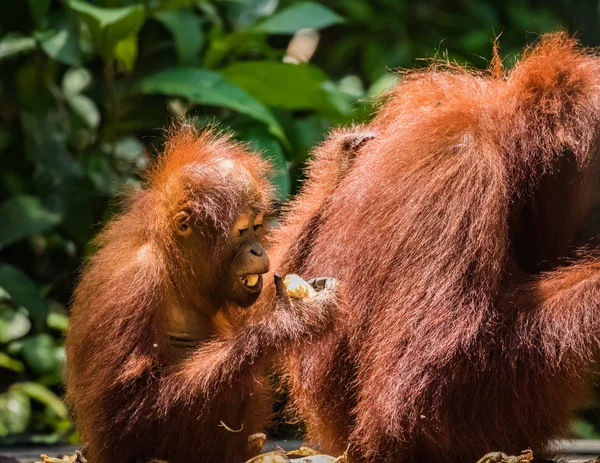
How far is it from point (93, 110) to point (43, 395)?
135cm

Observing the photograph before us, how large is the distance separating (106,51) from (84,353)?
2.17 metres

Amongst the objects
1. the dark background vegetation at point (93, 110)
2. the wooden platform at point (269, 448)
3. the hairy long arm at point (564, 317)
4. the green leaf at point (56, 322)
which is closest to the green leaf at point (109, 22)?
the dark background vegetation at point (93, 110)

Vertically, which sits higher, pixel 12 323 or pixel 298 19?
pixel 298 19

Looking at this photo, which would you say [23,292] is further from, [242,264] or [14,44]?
[242,264]

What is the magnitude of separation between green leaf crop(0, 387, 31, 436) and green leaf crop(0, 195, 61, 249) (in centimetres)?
61

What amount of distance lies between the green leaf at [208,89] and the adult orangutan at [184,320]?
1.26m

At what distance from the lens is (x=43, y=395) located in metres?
3.73

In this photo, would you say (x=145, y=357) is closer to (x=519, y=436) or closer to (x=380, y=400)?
(x=380, y=400)

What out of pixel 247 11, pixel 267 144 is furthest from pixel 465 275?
pixel 247 11

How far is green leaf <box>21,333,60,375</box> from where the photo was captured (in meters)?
3.79

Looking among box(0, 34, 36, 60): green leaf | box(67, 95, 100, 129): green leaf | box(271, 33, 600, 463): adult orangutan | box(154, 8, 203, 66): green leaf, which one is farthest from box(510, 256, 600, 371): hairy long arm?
box(67, 95, 100, 129): green leaf

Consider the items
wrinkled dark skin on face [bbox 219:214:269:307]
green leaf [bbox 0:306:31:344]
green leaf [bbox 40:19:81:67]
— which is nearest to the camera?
wrinkled dark skin on face [bbox 219:214:269:307]

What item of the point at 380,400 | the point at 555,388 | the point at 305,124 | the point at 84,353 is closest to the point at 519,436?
the point at 555,388

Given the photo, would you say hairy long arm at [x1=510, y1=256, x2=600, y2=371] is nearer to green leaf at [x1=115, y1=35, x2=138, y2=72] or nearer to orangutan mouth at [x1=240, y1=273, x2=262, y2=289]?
orangutan mouth at [x1=240, y1=273, x2=262, y2=289]
